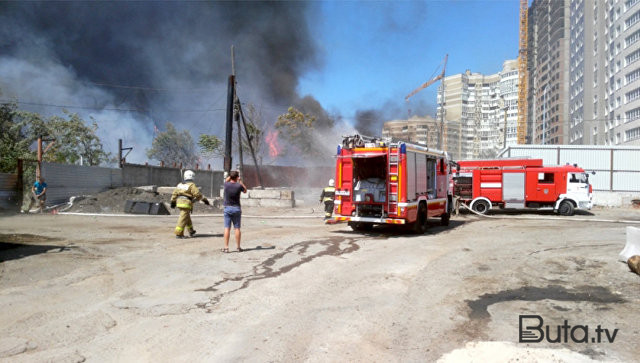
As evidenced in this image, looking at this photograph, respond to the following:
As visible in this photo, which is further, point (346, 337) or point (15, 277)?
point (15, 277)

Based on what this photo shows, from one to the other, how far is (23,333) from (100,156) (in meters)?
40.3

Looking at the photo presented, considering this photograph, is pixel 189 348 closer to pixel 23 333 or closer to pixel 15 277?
pixel 23 333

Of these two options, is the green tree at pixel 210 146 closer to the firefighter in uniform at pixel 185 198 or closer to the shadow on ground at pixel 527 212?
the shadow on ground at pixel 527 212

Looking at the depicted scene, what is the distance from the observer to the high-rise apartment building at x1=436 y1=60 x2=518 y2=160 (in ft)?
445

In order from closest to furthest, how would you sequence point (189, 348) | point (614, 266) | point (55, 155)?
point (189, 348) → point (614, 266) → point (55, 155)

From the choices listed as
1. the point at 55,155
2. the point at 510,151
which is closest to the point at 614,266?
the point at 510,151

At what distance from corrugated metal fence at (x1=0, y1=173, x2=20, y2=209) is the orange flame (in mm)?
24997

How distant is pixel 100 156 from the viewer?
4041 centimetres

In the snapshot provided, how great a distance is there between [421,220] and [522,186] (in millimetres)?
10387

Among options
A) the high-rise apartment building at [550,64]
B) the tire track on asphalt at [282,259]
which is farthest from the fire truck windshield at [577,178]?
the high-rise apartment building at [550,64]

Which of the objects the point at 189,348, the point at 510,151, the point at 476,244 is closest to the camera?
the point at 189,348

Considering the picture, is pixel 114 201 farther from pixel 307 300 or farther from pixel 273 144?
pixel 273 144

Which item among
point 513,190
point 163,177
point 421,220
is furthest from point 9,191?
point 513,190

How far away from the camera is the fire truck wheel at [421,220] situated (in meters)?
12.1
